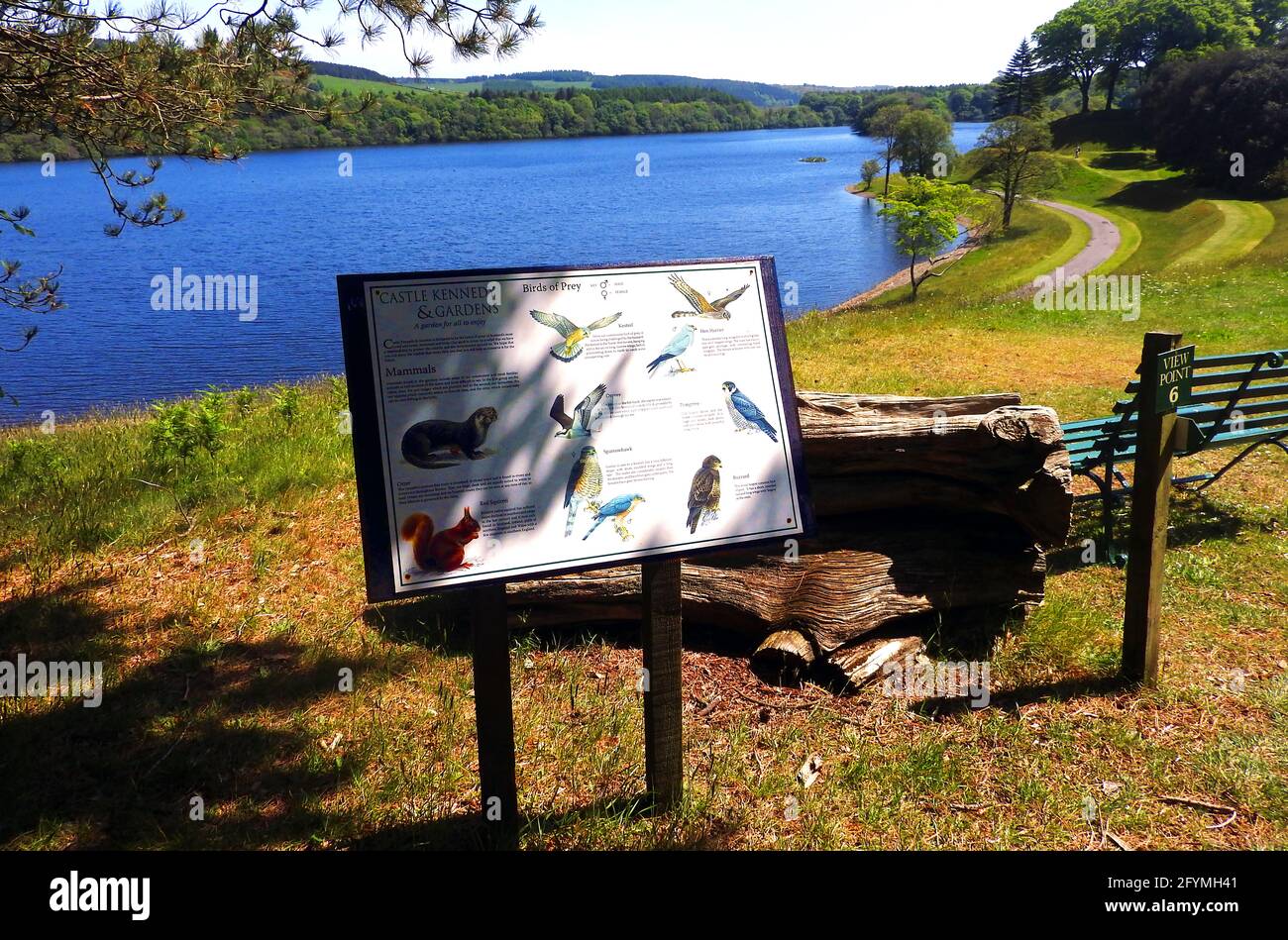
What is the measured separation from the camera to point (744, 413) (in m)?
3.31

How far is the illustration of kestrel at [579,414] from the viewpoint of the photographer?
120 inches

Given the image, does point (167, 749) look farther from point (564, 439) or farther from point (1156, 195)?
point (1156, 195)

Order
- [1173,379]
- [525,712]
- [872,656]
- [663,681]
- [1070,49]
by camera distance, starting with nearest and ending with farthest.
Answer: [663,681] < [1173,379] < [525,712] < [872,656] < [1070,49]

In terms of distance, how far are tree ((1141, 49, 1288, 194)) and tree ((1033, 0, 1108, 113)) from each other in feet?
115

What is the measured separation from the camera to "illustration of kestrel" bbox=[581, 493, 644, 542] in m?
3.02

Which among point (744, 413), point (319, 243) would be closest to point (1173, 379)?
point (744, 413)

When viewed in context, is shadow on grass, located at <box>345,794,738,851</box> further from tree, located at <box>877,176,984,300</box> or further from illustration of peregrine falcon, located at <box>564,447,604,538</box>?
tree, located at <box>877,176,984,300</box>

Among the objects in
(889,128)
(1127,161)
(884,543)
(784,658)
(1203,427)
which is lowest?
(784,658)

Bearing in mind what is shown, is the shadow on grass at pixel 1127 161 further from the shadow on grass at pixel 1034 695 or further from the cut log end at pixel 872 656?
the cut log end at pixel 872 656

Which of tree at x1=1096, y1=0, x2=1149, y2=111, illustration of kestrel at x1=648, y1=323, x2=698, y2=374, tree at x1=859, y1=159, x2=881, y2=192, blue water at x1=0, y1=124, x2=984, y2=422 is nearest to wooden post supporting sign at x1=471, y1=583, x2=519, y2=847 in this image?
illustration of kestrel at x1=648, y1=323, x2=698, y2=374

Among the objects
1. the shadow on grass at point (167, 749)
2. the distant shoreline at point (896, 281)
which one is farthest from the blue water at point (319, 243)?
the shadow on grass at point (167, 749)

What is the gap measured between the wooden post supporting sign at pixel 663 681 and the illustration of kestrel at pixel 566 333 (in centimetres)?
78

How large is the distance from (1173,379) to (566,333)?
2.89 m

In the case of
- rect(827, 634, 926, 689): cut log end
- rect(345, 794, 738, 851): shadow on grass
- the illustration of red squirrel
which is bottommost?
rect(345, 794, 738, 851): shadow on grass
